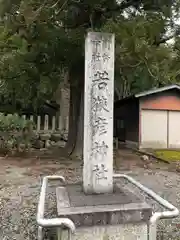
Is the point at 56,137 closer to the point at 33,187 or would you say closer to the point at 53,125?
the point at 53,125

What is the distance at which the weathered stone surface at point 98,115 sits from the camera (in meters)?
4.22

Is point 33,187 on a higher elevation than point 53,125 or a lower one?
lower

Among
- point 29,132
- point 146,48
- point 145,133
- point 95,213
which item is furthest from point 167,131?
point 95,213

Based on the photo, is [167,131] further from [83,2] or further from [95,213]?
[95,213]

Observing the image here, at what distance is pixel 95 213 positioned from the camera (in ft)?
10.8

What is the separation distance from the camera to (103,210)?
3.33 m

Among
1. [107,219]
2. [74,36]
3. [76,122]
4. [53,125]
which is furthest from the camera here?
[53,125]

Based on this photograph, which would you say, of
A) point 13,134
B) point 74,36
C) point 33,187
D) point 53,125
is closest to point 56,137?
point 53,125

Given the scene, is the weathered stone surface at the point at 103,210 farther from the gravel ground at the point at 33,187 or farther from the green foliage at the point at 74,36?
the green foliage at the point at 74,36

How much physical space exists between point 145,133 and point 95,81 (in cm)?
1101

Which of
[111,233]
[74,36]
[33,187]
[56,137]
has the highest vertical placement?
[74,36]

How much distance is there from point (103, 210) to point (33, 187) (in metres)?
3.70

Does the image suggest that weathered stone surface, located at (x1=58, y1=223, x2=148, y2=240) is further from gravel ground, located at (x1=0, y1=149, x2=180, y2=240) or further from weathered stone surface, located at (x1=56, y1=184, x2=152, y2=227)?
gravel ground, located at (x1=0, y1=149, x2=180, y2=240)

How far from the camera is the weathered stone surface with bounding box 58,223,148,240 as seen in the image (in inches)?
128
